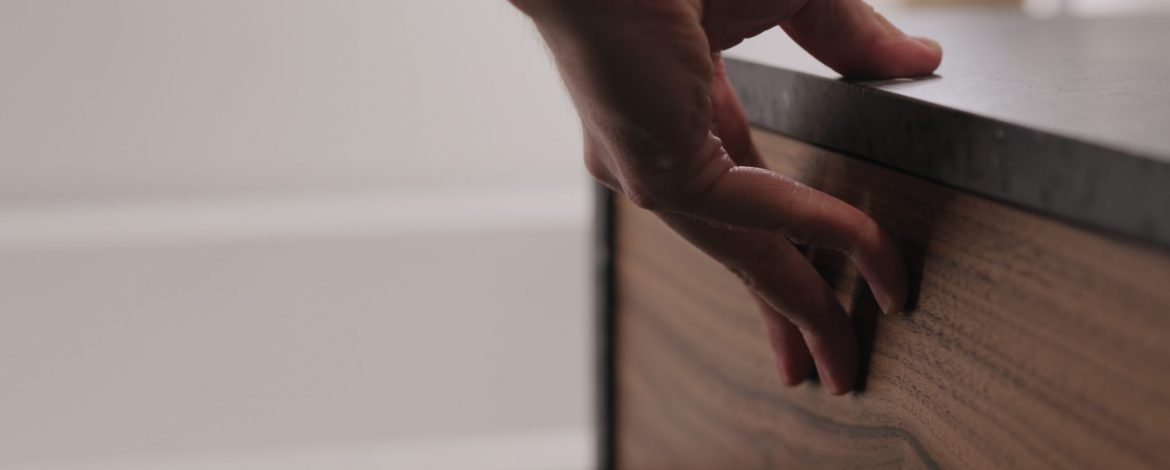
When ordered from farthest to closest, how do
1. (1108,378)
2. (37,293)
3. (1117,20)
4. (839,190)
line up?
(37,293) → (1117,20) → (839,190) → (1108,378)

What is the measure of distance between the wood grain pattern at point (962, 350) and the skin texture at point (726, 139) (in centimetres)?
1

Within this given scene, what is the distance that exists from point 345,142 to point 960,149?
27.5 inches

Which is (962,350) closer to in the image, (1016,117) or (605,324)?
(1016,117)

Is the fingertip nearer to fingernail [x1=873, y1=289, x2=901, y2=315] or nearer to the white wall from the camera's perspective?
fingernail [x1=873, y1=289, x2=901, y2=315]

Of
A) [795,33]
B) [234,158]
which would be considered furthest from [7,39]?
[795,33]

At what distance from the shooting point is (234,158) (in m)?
0.90

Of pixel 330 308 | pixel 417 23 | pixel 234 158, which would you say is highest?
pixel 417 23

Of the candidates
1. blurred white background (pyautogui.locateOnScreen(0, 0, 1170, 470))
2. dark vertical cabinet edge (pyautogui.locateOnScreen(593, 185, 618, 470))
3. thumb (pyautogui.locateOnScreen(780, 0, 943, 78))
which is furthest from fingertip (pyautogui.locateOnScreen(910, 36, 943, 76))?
blurred white background (pyautogui.locateOnScreen(0, 0, 1170, 470))

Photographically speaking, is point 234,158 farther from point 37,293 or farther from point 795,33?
point 795,33

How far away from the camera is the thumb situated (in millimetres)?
363

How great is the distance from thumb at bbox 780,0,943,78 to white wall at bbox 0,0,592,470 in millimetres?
563

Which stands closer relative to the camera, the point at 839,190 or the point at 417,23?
the point at 839,190

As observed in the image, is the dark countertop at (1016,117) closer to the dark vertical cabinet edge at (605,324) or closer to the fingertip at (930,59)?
the fingertip at (930,59)

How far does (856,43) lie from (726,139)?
7 cm
